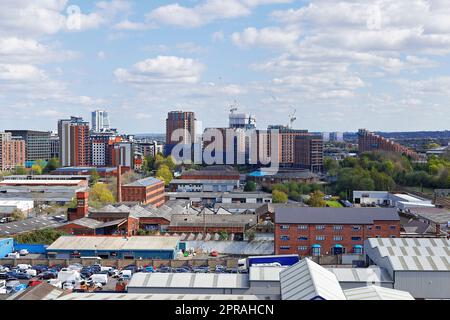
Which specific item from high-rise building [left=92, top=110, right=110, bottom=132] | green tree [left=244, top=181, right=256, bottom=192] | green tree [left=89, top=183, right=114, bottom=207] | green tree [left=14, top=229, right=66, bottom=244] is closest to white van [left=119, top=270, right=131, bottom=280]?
green tree [left=14, top=229, right=66, bottom=244]

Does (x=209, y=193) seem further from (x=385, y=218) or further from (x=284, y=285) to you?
(x=284, y=285)

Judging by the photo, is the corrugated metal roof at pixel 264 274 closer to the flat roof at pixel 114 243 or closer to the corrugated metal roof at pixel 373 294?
the corrugated metal roof at pixel 373 294

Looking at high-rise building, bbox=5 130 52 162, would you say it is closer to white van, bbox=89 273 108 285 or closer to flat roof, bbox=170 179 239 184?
flat roof, bbox=170 179 239 184

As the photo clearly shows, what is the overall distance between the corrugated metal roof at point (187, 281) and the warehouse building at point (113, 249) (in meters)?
2.37

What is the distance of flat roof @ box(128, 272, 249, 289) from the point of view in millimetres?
4312

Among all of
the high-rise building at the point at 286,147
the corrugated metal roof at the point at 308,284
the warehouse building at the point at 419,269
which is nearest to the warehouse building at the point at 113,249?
the warehouse building at the point at 419,269

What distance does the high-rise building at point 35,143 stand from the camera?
24.0 meters

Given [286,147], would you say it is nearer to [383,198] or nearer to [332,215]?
[383,198]

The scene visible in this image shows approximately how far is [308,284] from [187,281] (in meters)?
1.41

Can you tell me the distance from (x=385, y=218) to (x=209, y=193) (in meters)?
7.88

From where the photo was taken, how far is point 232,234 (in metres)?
8.70

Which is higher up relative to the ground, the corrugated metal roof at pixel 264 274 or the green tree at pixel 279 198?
the corrugated metal roof at pixel 264 274

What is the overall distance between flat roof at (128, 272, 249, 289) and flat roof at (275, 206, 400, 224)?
107 inches
